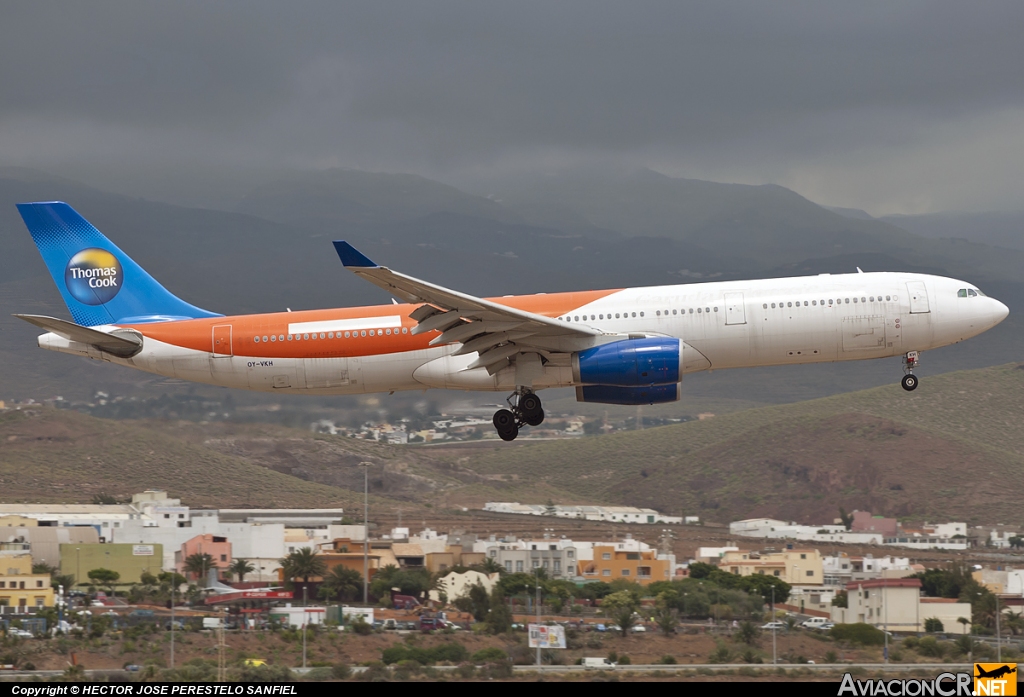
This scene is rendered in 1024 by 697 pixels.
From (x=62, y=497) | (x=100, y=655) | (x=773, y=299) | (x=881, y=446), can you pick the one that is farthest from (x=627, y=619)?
(x=881, y=446)

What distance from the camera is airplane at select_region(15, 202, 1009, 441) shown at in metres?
33.5

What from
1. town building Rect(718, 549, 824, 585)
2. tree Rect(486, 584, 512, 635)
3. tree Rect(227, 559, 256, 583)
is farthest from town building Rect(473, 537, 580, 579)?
tree Rect(227, 559, 256, 583)

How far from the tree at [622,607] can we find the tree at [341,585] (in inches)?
398

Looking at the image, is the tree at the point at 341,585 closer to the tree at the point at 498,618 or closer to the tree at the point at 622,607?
the tree at the point at 498,618

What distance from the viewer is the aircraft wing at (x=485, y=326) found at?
3166 centimetres

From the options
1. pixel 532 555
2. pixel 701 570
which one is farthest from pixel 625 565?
pixel 532 555

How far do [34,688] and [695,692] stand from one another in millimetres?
15020

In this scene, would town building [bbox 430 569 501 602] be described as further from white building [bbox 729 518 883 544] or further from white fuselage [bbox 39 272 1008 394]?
white building [bbox 729 518 883 544]

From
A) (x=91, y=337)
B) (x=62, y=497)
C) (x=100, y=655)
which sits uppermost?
(x=91, y=337)

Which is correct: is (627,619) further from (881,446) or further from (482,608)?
Answer: (881,446)

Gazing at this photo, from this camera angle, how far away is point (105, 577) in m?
50.3

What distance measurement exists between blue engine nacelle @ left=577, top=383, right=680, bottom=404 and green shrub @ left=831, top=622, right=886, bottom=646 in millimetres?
14328

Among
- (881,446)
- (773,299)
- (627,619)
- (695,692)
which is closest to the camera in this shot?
(695,692)

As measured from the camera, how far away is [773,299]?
34.2 meters
